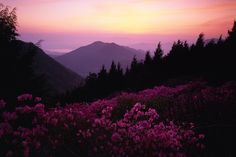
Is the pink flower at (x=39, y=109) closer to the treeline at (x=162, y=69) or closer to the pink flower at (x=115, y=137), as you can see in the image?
the pink flower at (x=115, y=137)

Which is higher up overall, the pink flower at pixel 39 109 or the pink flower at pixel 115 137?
the pink flower at pixel 39 109

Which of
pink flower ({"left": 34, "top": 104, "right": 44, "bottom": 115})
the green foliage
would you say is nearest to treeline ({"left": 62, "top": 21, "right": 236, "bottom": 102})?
the green foliage

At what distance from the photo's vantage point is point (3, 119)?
18.0 ft

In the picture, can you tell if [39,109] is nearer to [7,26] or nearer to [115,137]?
[115,137]

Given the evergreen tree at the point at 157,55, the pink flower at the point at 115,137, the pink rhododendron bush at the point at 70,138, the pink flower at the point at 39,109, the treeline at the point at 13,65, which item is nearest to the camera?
the pink rhododendron bush at the point at 70,138

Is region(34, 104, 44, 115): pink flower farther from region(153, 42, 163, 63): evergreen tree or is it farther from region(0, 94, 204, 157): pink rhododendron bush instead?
region(153, 42, 163, 63): evergreen tree

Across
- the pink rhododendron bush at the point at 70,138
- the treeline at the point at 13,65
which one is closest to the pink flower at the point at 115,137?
the pink rhododendron bush at the point at 70,138

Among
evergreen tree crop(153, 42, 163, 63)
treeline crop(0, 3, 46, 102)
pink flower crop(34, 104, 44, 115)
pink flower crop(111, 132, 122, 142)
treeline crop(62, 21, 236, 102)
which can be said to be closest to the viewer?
pink flower crop(34, 104, 44, 115)

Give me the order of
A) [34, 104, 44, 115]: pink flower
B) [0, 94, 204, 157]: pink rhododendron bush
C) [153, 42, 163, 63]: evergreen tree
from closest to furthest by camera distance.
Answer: [0, 94, 204, 157]: pink rhododendron bush < [34, 104, 44, 115]: pink flower < [153, 42, 163, 63]: evergreen tree

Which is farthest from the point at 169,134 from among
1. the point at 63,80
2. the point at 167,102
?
the point at 63,80

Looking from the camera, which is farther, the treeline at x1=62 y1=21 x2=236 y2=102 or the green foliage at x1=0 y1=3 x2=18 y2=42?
the treeline at x1=62 y1=21 x2=236 y2=102

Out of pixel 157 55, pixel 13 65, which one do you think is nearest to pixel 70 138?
pixel 13 65

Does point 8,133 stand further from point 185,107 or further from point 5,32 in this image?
point 5,32

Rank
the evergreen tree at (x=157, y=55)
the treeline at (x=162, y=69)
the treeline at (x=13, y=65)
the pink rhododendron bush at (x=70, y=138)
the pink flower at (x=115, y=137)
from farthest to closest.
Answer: the evergreen tree at (x=157, y=55) < the treeline at (x=162, y=69) < the treeline at (x=13, y=65) < the pink flower at (x=115, y=137) < the pink rhododendron bush at (x=70, y=138)
